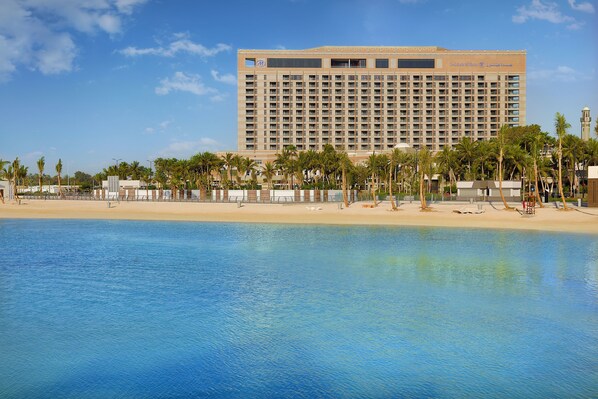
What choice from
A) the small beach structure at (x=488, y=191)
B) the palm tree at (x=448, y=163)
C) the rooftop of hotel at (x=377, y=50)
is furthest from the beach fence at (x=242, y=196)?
the rooftop of hotel at (x=377, y=50)

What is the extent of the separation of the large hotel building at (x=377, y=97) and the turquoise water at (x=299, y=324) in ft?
517

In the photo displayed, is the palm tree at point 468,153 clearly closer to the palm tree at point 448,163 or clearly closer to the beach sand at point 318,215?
the palm tree at point 448,163

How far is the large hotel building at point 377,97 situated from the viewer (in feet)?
600

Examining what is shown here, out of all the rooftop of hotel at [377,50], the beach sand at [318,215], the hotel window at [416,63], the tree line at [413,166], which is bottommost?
the beach sand at [318,215]

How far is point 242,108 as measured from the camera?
18288cm

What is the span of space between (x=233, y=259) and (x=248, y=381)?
54.7 feet

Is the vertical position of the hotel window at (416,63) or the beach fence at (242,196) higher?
the hotel window at (416,63)

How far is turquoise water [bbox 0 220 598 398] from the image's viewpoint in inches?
427

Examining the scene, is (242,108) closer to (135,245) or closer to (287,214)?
(287,214)

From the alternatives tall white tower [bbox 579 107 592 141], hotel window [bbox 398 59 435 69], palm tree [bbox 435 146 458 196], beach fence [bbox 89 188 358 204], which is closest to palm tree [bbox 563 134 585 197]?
palm tree [bbox 435 146 458 196]

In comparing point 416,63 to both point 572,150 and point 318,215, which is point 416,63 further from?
point 318,215

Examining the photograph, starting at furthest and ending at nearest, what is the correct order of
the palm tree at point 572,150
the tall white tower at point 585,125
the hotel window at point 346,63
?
the hotel window at point 346,63 < the tall white tower at point 585,125 < the palm tree at point 572,150

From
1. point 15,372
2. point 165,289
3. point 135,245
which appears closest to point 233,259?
point 165,289

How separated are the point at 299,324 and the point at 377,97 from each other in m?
179
